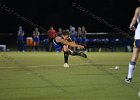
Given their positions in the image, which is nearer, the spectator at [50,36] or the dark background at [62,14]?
the spectator at [50,36]

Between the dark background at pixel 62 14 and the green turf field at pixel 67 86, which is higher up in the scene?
the dark background at pixel 62 14

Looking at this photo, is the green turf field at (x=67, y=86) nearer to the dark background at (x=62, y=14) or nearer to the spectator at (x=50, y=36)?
the spectator at (x=50, y=36)

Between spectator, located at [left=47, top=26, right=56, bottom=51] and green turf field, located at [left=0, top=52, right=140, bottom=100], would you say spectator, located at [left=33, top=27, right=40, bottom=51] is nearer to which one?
spectator, located at [left=47, top=26, right=56, bottom=51]

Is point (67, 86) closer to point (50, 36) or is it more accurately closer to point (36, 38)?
point (50, 36)

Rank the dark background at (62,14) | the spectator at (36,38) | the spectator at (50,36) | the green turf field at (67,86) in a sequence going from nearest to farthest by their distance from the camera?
the green turf field at (67,86)
the spectator at (50,36)
the spectator at (36,38)
the dark background at (62,14)

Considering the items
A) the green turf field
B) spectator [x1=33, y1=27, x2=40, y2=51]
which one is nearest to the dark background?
spectator [x1=33, y1=27, x2=40, y2=51]

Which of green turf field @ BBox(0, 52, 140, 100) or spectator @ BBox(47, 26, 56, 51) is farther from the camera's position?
spectator @ BBox(47, 26, 56, 51)

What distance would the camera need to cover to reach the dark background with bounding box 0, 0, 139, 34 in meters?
48.8

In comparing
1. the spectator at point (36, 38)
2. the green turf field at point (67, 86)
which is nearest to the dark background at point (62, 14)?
the spectator at point (36, 38)

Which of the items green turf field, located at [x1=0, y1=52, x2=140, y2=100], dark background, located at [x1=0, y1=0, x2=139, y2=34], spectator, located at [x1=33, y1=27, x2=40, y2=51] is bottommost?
green turf field, located at [x1=0, y1=52, x2=140, y2=100]

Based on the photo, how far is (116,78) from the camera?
1501 centimetres

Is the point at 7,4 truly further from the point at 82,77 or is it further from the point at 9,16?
the point at 82,77

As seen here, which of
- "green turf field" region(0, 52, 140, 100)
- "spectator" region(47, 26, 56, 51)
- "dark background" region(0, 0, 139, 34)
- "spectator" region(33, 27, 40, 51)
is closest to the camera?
"green turf field" region(0, 52, 140, 100)

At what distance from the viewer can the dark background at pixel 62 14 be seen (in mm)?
48812
